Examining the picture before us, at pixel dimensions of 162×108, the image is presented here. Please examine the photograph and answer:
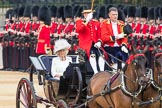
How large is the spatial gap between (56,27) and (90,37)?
918 centimetres

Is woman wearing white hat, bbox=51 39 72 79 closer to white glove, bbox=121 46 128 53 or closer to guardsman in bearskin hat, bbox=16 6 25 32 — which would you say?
white glove, bbox=121 46 128 53

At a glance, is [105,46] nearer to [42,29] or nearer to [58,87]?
[58,87]

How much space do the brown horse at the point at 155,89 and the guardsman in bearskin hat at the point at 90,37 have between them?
185 centimetres

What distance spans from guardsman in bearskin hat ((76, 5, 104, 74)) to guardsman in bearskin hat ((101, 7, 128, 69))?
5.9 inches

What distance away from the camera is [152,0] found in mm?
21047

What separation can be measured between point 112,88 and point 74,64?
0.98 metres

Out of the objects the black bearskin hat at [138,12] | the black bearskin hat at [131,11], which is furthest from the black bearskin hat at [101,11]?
the black bearskin hat at [138,12]

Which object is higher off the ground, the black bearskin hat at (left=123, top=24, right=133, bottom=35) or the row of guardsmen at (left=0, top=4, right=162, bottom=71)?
the black bearskin hat at (left=123, top=24, right=133, bottom=35)

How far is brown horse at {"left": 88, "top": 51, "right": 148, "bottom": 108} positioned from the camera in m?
9.79

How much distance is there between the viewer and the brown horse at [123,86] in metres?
9.79

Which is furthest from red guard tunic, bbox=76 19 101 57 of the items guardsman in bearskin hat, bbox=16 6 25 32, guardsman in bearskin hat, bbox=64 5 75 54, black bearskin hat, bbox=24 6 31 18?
black bearskin hat, bbox=24 6 31 18

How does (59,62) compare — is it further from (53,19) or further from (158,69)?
(53,19)

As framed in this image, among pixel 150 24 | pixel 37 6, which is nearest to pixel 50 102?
pixel 150 24

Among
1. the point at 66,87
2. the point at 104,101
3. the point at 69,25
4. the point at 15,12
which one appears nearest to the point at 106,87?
the point at 104,101
